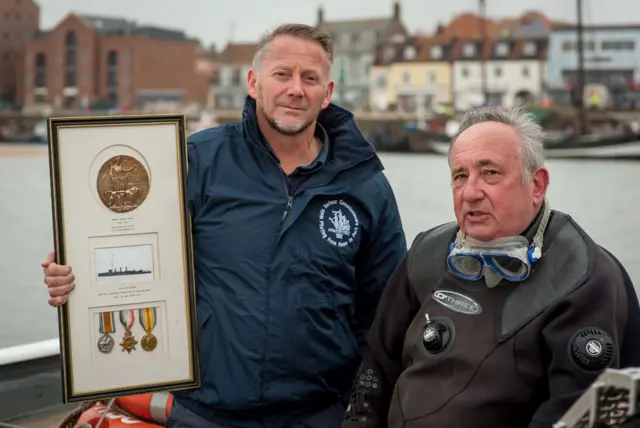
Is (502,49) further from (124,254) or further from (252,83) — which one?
(124,254)

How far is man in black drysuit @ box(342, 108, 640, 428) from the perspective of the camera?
6.48ft

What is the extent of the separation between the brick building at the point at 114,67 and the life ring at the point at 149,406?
12.5 meters

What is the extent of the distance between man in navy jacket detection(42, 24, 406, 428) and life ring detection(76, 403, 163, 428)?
0.74m

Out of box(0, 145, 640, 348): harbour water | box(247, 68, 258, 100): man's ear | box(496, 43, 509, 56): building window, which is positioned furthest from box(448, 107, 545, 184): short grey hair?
box(496, 43, 509, 56): building window

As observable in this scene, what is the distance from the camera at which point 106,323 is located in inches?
101

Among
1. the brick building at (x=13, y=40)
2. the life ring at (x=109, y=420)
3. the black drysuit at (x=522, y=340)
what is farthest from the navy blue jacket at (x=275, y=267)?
the brick building at (x=13, y=40)

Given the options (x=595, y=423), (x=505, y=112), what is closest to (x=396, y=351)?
(x=505, y=112)

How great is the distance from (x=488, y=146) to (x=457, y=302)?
32 centimetres

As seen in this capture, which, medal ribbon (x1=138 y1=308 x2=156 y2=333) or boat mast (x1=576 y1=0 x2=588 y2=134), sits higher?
boat mast (x1=576 y1=0 x2=588 y2=134)

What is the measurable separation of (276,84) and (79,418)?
1396 millimetres

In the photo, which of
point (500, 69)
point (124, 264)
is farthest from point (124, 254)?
point (500, 69)

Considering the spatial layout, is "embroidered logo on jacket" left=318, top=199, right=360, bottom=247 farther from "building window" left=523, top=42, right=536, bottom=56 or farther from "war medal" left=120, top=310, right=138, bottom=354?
"building window" left=523, top=42, right=536, bottom=56

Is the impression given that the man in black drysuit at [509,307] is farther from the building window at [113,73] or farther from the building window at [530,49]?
the building window at [530,49]

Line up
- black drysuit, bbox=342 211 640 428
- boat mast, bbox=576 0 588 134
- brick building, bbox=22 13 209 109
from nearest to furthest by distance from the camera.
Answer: black drysuit, bbox=342 211 640 428, brick building, bbox=22 13 209 109, boat mast, bbox=576 0 588 134
